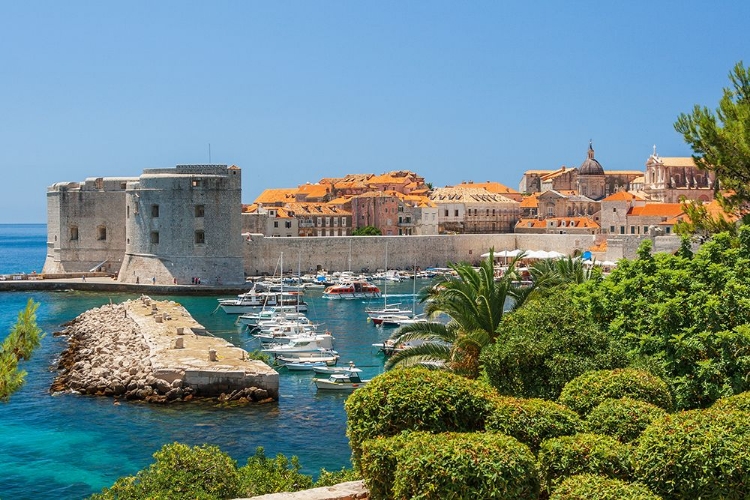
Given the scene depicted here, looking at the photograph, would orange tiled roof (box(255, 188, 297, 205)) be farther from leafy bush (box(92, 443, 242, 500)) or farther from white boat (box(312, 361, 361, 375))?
leafy bush (box(92, 443, 242, 500))

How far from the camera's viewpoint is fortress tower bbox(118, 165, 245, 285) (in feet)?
138

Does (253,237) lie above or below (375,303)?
above

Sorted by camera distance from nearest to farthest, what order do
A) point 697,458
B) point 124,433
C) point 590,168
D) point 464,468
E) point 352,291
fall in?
point 464,468
point 697,458
point 124,433
point 352,291
point 590,168

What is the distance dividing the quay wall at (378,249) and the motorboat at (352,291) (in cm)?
371

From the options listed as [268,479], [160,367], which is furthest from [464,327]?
A: [160,367]

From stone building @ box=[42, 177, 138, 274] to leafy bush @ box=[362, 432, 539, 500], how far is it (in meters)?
42.9

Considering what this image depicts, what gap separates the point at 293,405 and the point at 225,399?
143cm

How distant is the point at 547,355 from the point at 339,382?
12109 millimetres

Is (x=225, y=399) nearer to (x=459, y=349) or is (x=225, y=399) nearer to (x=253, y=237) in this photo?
(x=459, y=349)

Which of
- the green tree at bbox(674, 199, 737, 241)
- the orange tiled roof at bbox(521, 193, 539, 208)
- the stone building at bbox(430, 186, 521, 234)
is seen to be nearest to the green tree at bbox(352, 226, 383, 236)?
the stone building at bbox(430, 186, 521, 234)

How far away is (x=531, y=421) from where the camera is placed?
6629 millimetres

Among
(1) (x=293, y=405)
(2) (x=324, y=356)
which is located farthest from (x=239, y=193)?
(1) (x=293, y=405)

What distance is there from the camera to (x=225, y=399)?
59.8ft

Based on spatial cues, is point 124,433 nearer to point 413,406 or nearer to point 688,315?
point 688,315
